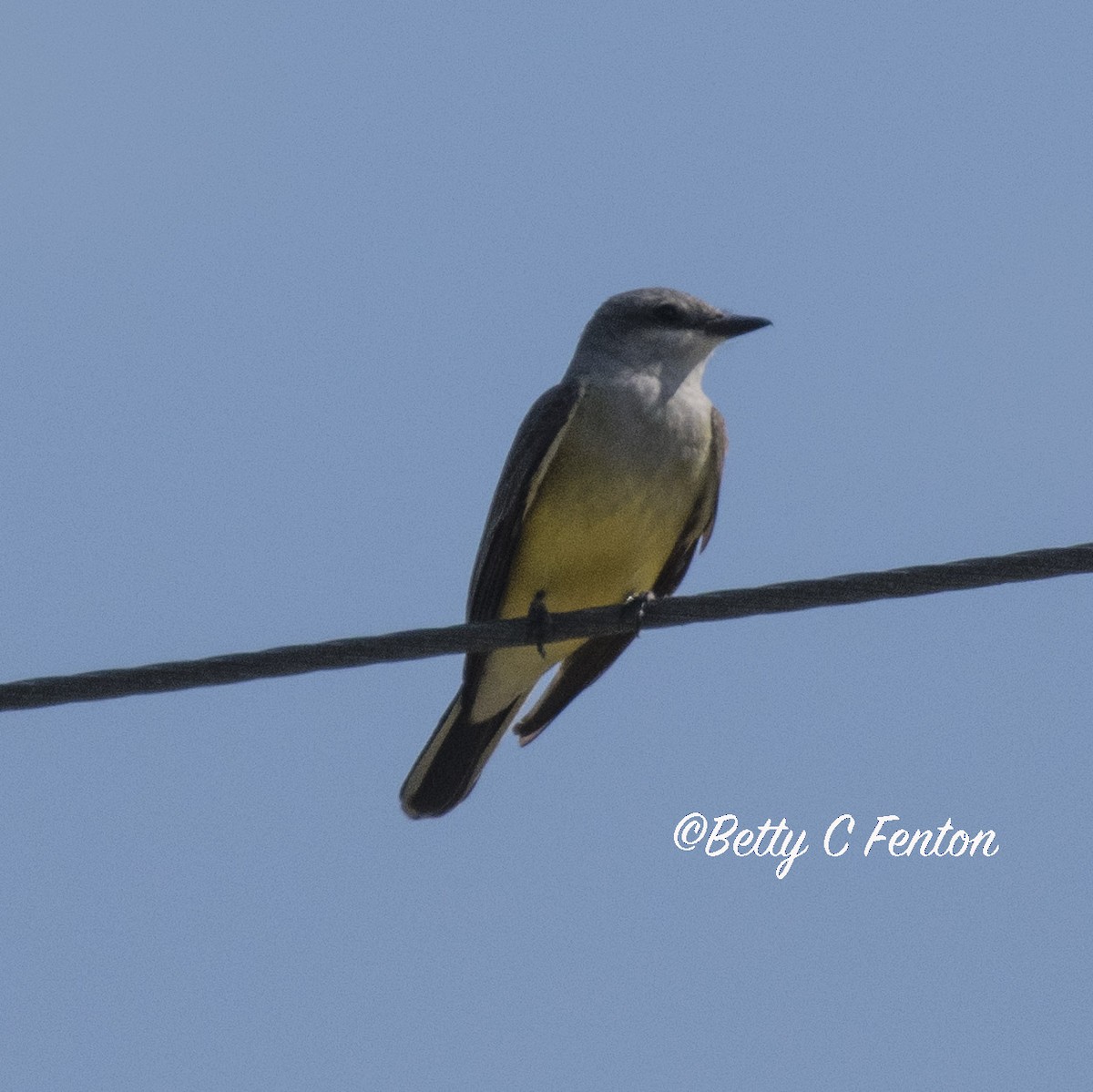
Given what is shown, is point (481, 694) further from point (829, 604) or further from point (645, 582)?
point (829, 604)

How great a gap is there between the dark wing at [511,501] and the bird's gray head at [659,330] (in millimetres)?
471

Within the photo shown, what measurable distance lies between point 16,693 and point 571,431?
10.9 feet

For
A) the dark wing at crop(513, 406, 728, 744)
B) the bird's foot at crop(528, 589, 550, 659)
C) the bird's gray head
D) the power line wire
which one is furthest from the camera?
the bird's gray head

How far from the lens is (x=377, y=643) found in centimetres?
493

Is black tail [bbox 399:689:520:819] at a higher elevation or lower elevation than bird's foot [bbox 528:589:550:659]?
lower

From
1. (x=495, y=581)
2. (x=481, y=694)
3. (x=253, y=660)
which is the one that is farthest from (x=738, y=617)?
(x=481, y=694)

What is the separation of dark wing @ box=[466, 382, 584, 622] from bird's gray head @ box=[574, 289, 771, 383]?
471 mm

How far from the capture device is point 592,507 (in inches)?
289

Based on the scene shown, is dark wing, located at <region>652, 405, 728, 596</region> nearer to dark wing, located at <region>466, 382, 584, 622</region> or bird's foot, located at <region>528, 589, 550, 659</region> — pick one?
dark wing, located at <region>466, 382, 584, 622</region>

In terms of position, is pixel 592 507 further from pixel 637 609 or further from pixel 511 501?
pixel 637 609

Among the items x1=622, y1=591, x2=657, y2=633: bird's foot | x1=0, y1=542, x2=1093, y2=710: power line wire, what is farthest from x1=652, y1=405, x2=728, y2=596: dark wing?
x1=0, y1=542, x2=1093, y2=710: power line wire

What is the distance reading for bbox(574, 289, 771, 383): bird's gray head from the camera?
26.6 feet

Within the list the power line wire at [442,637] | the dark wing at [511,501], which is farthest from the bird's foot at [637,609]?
the dark wing at [511,501]

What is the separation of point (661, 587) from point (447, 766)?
115cm
